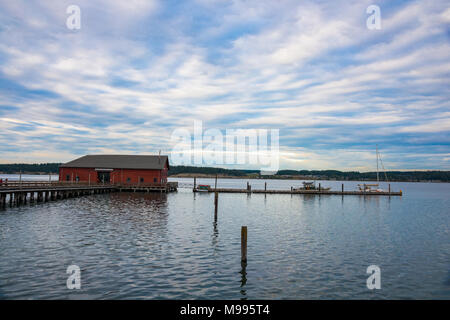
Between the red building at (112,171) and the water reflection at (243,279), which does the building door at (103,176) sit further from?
the water reflection at (243,279)

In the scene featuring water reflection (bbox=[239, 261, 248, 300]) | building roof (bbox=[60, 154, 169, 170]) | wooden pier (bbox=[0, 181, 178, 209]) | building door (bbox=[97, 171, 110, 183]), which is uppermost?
building roof (bbox=[60, 154, 169, 170])

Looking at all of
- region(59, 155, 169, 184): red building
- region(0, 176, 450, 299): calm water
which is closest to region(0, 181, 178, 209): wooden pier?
region(59, 155, 169, 184): red building

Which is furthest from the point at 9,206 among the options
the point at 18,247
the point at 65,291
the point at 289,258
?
the point at 289,258

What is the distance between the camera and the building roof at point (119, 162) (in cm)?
7947

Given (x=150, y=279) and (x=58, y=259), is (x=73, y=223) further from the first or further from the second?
(x=150, y=279)

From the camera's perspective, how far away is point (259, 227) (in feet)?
106

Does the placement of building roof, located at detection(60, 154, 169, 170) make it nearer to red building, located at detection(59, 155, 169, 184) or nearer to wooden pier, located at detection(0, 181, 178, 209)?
red building, located at detection(59, 155, 169, 184)

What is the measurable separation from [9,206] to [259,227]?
31171 millimetres

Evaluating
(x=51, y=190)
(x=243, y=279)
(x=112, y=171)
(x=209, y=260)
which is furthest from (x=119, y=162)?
(x=243, y=279)

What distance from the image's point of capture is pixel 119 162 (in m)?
82.6

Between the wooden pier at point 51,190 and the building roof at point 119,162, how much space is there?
16.4ft

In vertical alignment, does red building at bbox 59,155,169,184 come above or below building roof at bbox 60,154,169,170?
below

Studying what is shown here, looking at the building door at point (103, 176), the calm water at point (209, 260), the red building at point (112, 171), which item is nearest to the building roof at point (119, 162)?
the red building at point (112, 171)

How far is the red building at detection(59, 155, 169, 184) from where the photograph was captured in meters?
78.9
